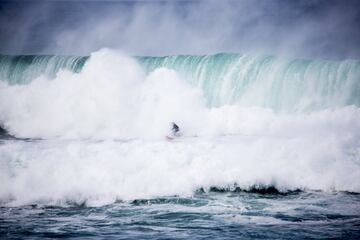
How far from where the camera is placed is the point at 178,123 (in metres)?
13.2

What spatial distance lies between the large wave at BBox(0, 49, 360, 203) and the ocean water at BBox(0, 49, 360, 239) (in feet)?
0.13

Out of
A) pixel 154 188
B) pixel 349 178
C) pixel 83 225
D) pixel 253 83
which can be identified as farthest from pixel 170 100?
pixel 83 225

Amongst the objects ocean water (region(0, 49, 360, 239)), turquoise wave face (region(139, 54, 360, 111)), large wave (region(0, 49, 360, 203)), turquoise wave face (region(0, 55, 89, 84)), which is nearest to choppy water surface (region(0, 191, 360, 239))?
ocean water (region(0, 49, 360, 239))

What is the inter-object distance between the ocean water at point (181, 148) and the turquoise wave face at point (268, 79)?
0.04m

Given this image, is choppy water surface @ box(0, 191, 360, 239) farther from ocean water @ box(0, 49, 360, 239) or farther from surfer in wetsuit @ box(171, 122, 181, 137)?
surfer in wetsuit @ box(171, 122, 181, 137)

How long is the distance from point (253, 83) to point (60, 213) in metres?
9.17

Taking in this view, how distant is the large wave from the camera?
8320mm

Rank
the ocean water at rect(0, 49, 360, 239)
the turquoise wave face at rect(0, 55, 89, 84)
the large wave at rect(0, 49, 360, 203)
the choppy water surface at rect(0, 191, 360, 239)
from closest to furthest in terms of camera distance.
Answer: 1. the choppy water surface at rect(0, 191, 360, 239)
2. the ocean water at rect(0, 49, 360, 239)
3. the large wave at rect(0, 49, 360, 203)
4. the turquoise wave face at rect(0, 55, 89, 84)

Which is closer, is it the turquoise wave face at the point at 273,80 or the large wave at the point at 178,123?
the large wave at the point at 178,123

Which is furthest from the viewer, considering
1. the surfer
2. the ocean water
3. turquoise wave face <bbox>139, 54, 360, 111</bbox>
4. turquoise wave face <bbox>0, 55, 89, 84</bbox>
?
turquoise wave face <bbox>0, 55, 89, 84</bbox>

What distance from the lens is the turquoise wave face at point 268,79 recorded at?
1321cm

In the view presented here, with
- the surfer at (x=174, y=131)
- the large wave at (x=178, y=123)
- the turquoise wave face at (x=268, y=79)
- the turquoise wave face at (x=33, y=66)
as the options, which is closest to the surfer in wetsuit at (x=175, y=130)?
the surfer at (x=174, y=131)

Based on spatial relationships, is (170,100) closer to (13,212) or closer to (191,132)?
(191,132)

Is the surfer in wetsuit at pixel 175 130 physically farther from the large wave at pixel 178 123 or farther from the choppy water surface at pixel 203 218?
the choppy water surface at pixel 203 218
